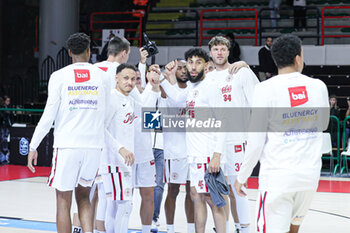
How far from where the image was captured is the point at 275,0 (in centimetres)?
1858

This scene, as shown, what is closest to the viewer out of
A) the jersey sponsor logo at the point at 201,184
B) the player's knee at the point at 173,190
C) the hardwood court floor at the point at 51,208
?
the jersey sponsor logo at the point at 201,184

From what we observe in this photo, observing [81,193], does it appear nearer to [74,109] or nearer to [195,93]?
[74,109]

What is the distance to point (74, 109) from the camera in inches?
211

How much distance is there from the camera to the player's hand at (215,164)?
5395mm

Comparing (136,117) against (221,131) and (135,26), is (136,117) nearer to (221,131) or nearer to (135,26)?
(221,131)

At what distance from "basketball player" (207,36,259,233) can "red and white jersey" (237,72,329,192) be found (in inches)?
80.8

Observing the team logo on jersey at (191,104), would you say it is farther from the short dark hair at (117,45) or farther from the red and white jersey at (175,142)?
the short dark hair at (117,45)

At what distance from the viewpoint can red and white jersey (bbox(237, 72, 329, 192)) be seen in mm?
3967

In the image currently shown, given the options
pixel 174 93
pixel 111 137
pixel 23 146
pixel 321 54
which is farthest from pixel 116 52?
pixel 321 54

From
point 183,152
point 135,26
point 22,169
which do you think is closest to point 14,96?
point 22,169

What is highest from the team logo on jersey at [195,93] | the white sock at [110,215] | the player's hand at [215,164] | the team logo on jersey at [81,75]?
the team logo on jersey at [81,75]

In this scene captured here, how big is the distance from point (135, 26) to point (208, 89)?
55.9 ft

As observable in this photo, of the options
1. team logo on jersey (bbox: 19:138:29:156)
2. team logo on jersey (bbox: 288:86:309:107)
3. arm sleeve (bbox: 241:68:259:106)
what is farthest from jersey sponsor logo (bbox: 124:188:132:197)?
team logo on jersey (bbox: 19:138:29:156)

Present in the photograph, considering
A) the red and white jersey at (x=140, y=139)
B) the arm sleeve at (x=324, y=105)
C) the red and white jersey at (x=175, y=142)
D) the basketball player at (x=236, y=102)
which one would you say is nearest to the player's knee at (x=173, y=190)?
the red and white jersey at (x=175, y=142)
